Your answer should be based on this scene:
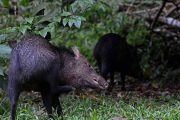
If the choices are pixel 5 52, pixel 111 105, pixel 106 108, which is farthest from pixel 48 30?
pixel 111 105

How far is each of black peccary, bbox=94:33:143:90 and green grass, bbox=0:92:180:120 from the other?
0.85 meters

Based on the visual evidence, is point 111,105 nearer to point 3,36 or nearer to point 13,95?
point 13,95

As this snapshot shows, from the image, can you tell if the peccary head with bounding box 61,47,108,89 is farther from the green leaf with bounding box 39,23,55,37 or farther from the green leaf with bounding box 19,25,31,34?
the green leaf with bounding box 19,25,31,34

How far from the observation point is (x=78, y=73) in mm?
6410

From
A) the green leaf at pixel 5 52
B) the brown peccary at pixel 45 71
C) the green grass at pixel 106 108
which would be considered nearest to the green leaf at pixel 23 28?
the brown peccary at pixel 45 71

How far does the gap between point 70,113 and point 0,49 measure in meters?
1.20

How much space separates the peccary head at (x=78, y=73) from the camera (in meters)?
6.32

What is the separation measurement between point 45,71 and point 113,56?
12.2 feet

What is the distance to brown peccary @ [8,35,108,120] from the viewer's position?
583 centimetres

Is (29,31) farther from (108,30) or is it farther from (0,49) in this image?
(108,30)

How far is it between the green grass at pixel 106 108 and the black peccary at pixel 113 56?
0.85 metres

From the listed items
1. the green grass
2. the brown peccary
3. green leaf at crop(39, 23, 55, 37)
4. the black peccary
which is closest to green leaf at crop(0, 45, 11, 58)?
the brown peccary

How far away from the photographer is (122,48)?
31.8 ft

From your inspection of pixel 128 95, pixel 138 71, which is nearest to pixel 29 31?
pixel 128 95
